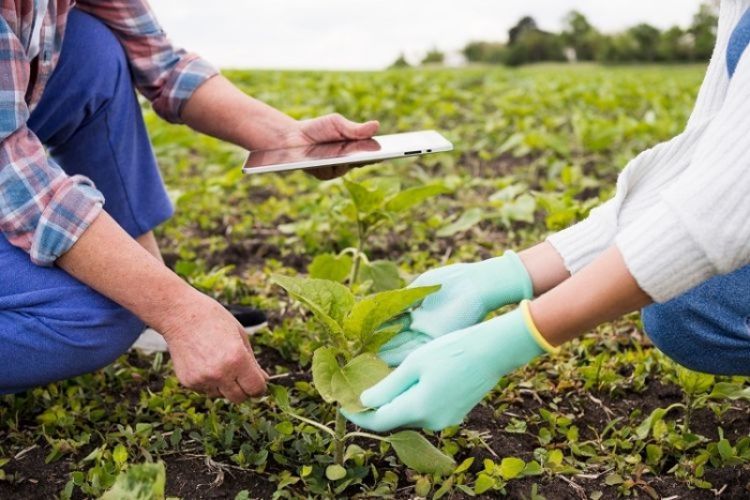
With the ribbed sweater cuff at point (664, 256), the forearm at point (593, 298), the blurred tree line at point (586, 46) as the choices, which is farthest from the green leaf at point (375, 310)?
the blurred tree line at point (586, 46)

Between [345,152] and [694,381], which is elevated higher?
[345,152]

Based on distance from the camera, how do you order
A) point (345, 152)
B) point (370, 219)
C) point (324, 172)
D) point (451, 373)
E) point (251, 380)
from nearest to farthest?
1. point (451, 373)
2. point (251, 380)
3. point (345, 152)
4. point (324, 172)
5. point (370, 219)

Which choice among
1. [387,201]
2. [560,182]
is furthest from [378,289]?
[560,182]

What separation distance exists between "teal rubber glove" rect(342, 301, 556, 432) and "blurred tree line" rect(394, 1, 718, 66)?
23418 millimetres

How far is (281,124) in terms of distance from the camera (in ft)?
6.73

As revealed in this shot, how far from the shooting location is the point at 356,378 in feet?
4.71

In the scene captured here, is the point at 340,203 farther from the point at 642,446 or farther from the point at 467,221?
the point at 642,446

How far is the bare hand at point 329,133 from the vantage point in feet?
6.48

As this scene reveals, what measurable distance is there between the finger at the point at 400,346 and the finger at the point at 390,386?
199 millimetres

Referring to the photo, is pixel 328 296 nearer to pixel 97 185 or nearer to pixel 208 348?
pixel 208 348

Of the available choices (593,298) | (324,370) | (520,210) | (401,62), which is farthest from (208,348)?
(401,62)

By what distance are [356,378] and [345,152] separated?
58 cm

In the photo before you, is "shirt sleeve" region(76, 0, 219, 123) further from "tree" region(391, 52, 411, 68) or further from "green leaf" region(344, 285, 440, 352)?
"tree" region(391, 52, 411, 68)

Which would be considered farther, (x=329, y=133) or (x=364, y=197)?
(x=364, y=197)
